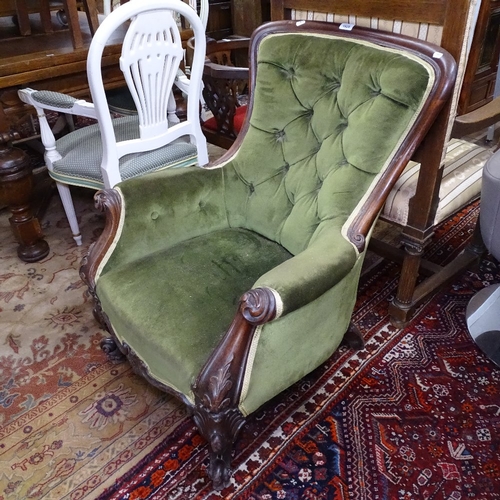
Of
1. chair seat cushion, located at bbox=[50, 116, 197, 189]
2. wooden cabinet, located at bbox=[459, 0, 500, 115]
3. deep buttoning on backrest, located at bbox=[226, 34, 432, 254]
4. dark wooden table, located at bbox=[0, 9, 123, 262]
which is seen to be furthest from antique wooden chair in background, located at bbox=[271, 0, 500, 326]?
wooden cabinet, located at bbox=[459, 0, 500, 115]

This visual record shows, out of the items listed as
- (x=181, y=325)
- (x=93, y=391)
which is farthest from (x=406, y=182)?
(x=93, y=391)

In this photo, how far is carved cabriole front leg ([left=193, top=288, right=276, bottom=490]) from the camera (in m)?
0.94

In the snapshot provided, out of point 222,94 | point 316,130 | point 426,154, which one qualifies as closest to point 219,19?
point 222,94

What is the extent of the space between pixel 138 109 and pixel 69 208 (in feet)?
2.12

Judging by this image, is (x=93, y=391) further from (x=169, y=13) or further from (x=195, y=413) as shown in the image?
(x=169, y=13)

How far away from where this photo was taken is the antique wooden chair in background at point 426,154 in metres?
1.20

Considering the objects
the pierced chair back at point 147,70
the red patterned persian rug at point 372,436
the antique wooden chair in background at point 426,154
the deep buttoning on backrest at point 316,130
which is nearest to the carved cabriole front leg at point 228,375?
the red patterned persian rug at point 372,436

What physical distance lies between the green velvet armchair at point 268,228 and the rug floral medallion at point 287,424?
6.0 inches

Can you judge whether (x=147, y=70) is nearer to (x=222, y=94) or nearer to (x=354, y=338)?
(x=222, y=94)

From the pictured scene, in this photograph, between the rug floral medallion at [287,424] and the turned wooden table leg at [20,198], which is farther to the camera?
the turned wooden table leg at [20,198]

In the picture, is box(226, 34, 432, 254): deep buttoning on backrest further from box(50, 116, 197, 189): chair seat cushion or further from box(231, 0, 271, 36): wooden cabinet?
box(231, 0, 271, 36): wooden cabinet

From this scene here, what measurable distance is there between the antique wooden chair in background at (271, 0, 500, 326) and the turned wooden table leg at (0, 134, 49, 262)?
1160mm

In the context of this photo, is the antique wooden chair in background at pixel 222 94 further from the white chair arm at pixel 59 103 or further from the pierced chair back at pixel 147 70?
the white chair arm at pixel 59 103

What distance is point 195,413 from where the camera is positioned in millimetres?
1107
